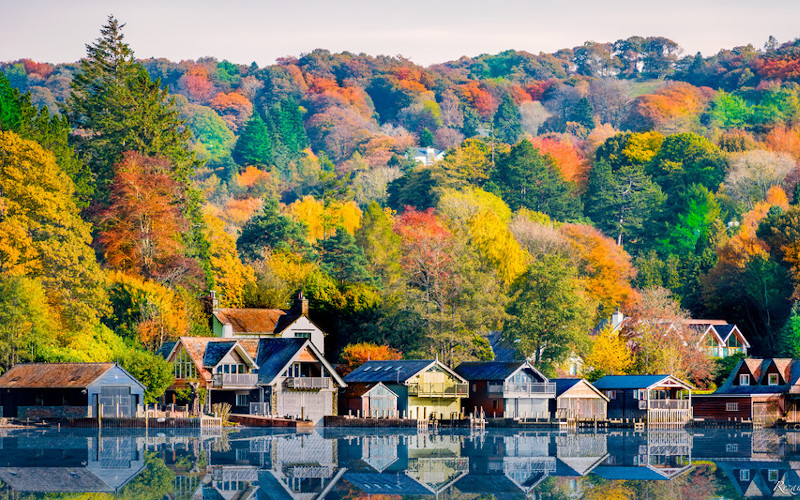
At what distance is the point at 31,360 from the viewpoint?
78.7m

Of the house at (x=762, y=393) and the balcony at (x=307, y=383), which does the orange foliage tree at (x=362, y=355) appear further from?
the house at (x=762, y=393)

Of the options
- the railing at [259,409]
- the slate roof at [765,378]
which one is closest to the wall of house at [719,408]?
the slate roof at [765,378]

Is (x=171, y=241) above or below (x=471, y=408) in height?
above

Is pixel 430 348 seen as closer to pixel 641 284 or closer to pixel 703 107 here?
pixel 641 284

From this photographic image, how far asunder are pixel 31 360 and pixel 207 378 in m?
11.8

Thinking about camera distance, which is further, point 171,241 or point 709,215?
point 709,215

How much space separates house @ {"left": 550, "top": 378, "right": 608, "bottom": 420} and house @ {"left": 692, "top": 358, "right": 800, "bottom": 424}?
831 cm

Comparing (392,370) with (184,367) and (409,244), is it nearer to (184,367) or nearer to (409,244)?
(184,367)

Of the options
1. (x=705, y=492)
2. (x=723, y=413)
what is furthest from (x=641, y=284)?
(x=705, y=492)

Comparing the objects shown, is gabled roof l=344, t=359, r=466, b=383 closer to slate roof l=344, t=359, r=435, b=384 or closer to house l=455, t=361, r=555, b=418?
slate roof l=344, t=359, r=435, b=384

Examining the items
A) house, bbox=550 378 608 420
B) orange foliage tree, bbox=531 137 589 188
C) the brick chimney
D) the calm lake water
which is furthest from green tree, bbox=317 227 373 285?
orange foliage tree, bbox=531 137 589 188

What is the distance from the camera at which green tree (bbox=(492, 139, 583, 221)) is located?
131 m

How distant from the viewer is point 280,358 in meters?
81.3

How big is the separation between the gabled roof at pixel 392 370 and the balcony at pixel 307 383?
2.62 metres
